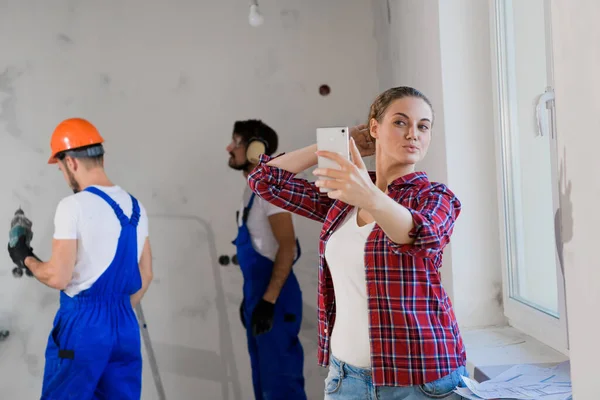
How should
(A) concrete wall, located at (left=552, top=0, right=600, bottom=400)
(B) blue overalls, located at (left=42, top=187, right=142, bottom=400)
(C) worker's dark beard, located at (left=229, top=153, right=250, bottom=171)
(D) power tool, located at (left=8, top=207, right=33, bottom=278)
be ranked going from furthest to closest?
(C) worker's dark beard, located at (left=229, top=153, right=250, bottom=171), (D) power tool, located at (left=8, top=207, right=33, bottom=278), (B) blue overalls, located at (left=42, top=187, right=142, bottom=400), (A) concrete wall, located at (left=552, top=0, right=600, bottom=400)

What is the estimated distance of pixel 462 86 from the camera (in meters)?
1.81

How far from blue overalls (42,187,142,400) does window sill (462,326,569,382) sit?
1.15 m

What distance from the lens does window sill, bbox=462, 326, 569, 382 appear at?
4.69 feet

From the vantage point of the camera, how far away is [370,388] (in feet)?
3.63

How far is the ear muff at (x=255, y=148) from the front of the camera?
297 centimetres

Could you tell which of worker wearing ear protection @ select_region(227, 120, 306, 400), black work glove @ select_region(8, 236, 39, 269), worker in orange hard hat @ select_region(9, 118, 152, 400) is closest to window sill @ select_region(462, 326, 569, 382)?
worker wearing ear protection @ select_region(227, 120, 306, 400)

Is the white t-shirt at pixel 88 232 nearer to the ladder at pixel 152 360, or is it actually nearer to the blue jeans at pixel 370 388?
the ladder at pixel 152 360

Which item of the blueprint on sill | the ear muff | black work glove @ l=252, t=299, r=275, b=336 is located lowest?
black work glove @ l=252, t=299, r=275, b=336

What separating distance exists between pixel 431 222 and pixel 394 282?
16 centimetres

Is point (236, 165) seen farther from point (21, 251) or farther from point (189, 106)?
point (21, 251)

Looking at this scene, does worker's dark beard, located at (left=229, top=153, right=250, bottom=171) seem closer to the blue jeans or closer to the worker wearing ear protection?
the worker wearing ear protection

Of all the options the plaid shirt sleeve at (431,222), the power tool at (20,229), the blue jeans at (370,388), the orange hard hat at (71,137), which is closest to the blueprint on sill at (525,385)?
the blue jeans at (370,388)

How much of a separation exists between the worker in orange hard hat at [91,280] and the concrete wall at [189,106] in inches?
27.5

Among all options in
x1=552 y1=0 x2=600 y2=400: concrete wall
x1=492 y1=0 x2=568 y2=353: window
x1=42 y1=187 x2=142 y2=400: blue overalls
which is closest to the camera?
x1=552 y1=0 x2=600 y2=400: concrete wall
